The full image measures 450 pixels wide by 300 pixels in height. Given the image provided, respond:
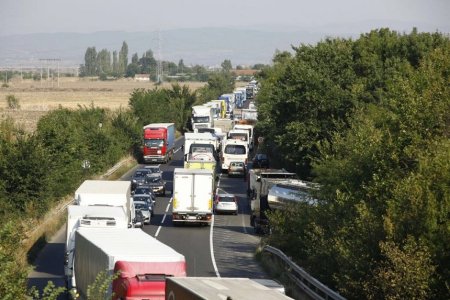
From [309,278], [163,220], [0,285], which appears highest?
[0,285]

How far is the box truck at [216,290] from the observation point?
51.2 feet

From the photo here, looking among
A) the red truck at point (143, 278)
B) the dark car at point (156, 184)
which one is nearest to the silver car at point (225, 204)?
the dark car at point (156, 184)

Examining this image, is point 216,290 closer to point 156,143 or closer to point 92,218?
point 92,218

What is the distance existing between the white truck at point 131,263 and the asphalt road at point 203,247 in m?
8.56

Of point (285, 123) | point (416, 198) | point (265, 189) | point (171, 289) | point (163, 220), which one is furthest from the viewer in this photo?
point (285, 123)

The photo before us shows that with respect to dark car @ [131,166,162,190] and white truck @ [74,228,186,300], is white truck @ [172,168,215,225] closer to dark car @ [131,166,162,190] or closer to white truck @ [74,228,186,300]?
dark car @ [131,166,162,190]

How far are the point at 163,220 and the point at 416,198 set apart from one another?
33.2 meters

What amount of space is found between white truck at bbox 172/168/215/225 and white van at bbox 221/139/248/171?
83.3 ft

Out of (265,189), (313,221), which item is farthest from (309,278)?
(265,189)

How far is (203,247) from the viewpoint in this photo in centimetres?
4462

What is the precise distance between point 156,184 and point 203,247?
67.7ft

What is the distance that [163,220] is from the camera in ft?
178

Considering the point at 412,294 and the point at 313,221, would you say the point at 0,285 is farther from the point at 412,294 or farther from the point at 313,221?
the point at 313,221

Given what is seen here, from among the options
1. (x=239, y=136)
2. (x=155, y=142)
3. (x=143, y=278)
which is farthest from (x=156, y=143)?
(x=143, y=278)
